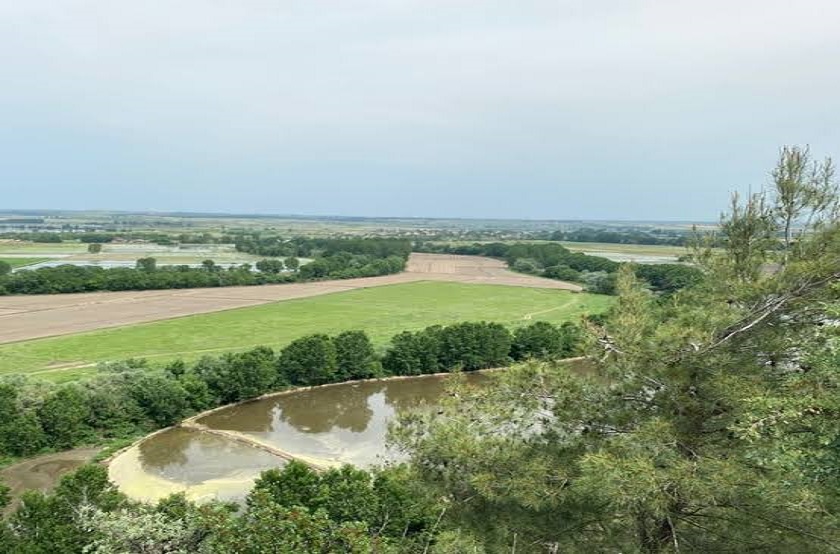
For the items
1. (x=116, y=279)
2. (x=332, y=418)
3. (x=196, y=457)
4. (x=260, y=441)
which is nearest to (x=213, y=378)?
(x=260, y=441)

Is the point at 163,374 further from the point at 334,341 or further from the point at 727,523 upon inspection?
the point at 727,523

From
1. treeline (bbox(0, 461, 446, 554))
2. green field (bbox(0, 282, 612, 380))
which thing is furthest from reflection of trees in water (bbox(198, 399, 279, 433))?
treeline (bbox(0, 461, 446, 554))

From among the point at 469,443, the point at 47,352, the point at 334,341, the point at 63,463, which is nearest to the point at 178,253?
the point at 47,352

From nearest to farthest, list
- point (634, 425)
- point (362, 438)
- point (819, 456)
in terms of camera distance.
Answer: point (819, 456), point (634, 425), point (362, 438)

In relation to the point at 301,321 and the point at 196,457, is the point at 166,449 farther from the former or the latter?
the point at 301,321

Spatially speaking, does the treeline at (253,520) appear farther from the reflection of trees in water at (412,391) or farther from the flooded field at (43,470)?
the reflection of trees in water at (412,391)

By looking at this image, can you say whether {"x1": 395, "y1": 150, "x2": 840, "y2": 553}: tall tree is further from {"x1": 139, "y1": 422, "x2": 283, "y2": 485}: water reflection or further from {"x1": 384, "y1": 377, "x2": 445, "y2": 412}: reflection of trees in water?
{"x1": 384, "y1": 377, "x2": 445, "y2": 412}: reflection of trees in water
